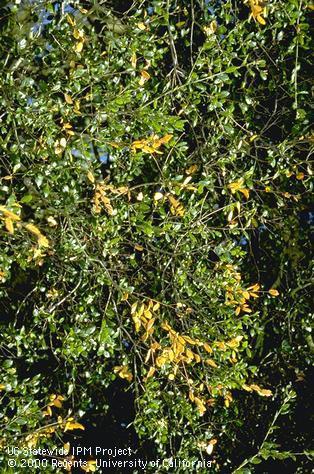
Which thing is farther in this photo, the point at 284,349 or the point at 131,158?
the point at 284,349

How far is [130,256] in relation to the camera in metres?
3.15

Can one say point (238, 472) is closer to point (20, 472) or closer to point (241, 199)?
point (20, 472)

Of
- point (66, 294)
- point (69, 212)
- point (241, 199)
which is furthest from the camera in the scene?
point (241, 199)

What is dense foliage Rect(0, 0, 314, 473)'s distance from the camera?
2.92 meters

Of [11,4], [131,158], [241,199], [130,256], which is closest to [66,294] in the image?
[130,256]

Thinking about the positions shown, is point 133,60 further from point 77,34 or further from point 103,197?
point 103,197

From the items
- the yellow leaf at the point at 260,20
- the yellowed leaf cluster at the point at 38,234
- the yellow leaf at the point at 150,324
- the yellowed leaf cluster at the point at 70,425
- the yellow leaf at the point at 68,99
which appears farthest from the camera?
the yellow leaf at the point at 260,20

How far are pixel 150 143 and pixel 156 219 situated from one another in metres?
0.40

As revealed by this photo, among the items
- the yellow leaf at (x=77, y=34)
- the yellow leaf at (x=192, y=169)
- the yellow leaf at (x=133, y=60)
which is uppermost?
the yellow leaf at (x=77, y=34)

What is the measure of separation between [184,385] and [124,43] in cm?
151

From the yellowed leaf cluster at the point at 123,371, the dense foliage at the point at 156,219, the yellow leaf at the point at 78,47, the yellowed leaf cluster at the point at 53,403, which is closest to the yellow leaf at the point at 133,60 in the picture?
the dense foliage at the point at 156,219

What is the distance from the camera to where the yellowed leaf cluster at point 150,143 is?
287 cm

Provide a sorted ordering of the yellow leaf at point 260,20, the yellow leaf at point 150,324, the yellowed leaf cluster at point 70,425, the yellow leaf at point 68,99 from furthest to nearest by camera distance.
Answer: the yellow leaf at point 260,20 < the yellowed leaf cluster at point 70,425 < the yellow leaf at point 150,324 < the yellow leaf at point 68,99

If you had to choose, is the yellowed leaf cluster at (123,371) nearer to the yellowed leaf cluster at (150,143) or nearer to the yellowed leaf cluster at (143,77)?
the yellowed leaf cluster at (150,143)
